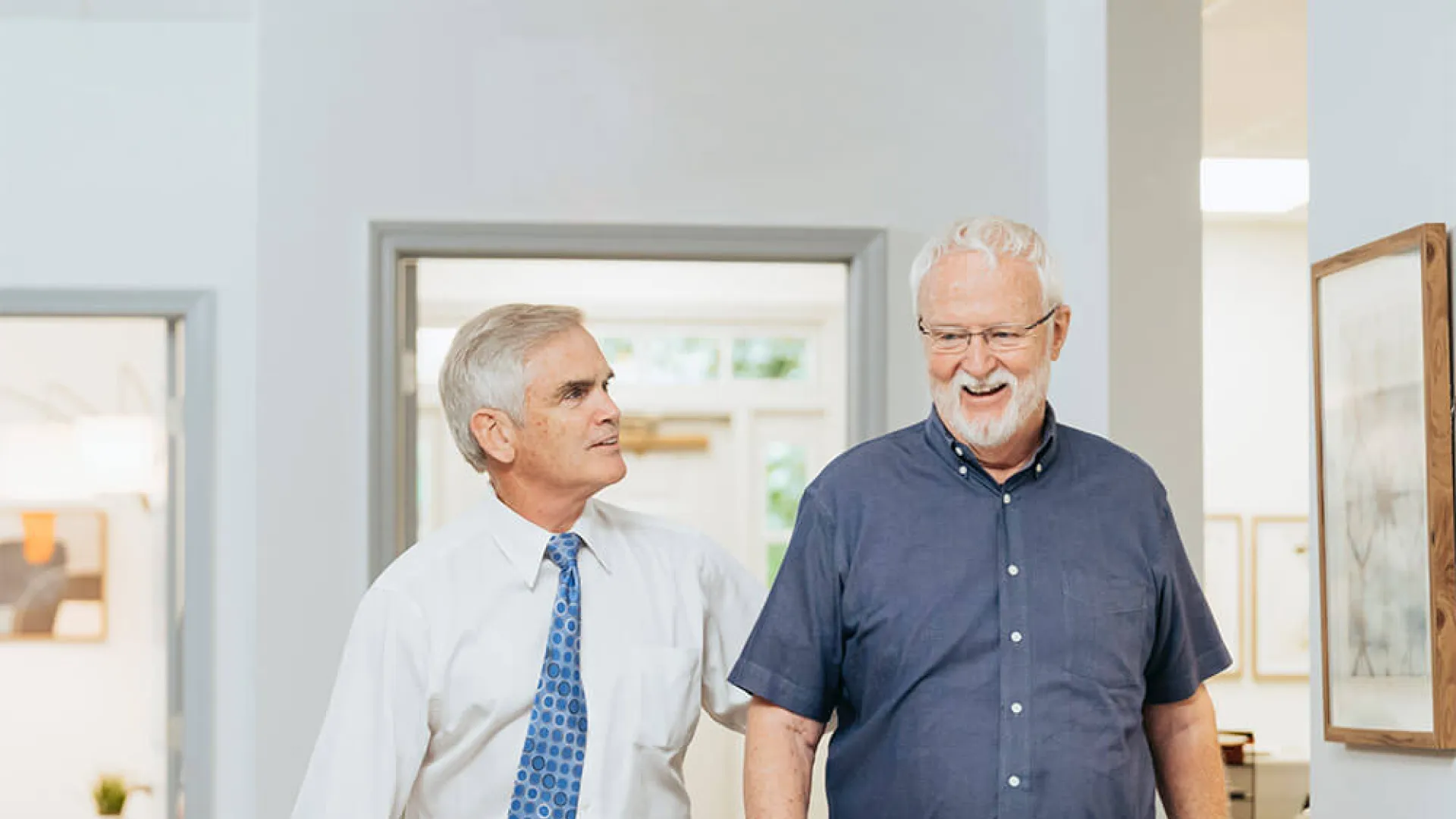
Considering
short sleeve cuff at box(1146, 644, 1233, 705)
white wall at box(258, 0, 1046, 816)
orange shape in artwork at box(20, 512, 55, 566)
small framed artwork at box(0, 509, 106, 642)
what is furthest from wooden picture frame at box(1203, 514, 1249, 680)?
short sleeve cuff at box(1146, 644, 1233, 705)

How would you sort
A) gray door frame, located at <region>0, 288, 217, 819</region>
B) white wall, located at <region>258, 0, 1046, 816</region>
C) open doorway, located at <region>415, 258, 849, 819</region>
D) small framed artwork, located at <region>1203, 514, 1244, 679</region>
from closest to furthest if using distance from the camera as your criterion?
white wall, located at <region>258, 0, 1046, 816</region> → gray door frame, located at <region>0, 288, 217, 819</region> → open doorway, located at <region>415, 258, 849, 819</region> → small framed artwork, located at <region>1203, 514, 1244, 679</region>

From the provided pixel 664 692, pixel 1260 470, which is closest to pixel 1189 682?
pixel 664 692

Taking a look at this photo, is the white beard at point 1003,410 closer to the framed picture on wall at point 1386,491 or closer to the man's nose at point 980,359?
the man's nose at point 980,359

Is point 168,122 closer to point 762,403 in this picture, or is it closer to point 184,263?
point 184,263

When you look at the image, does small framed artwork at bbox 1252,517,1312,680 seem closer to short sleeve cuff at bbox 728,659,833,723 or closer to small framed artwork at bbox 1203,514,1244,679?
small framed artwork at bbox 1203,514,1244,679

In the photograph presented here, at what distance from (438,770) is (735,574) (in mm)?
511

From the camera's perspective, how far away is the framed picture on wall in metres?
2.32

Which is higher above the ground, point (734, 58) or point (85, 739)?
point (734, 58)

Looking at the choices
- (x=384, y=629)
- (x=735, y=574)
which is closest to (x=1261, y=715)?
(x=735, y=574)

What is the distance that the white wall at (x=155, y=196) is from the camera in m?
4.15

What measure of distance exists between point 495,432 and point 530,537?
15cm

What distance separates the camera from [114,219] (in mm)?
4172

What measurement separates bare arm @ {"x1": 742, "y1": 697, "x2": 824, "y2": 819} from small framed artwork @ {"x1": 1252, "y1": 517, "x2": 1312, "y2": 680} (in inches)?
200

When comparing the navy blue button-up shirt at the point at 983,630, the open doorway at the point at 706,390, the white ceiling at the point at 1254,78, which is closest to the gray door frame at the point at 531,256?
the white ceiling at the point at 1254,78
